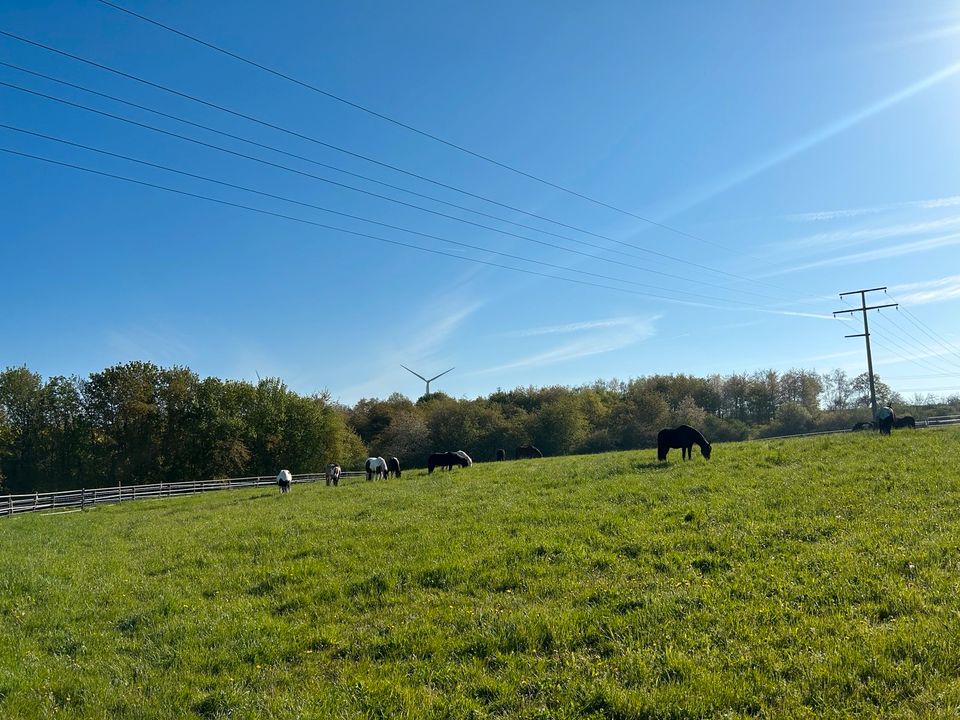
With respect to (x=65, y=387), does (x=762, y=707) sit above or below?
below

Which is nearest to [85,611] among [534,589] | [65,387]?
[534,589]

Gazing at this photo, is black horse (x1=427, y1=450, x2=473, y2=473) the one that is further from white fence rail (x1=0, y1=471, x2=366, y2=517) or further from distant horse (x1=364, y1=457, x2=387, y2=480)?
white fence rail (x1=0, y1=471, x2=366, y2=517)

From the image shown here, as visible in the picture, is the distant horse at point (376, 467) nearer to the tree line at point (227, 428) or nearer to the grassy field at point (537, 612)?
the grassy field at point (537, 612)

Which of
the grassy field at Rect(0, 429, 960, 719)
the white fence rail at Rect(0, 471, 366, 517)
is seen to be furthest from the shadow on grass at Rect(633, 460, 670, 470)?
the white fence rail at Rect(0, 471, 366, 517)

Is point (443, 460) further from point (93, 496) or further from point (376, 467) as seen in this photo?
point (93, 496)

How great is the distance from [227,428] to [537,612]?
62521 millimetres

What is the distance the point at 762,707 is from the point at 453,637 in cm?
394

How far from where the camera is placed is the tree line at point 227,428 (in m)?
63.3

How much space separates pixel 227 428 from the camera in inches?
2532

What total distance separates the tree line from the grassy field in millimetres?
51967

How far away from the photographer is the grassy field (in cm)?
621

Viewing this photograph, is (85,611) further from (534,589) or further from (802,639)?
(802,639)

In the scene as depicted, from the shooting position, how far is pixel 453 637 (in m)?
8.08

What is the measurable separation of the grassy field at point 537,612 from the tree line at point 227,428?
51967 mm
